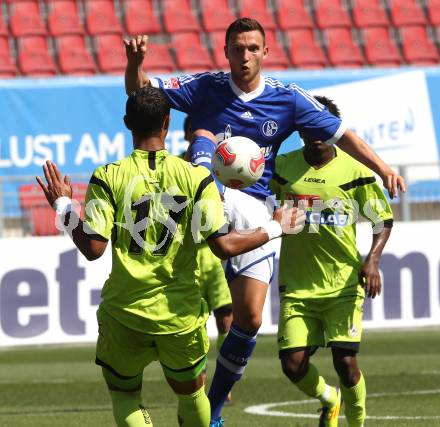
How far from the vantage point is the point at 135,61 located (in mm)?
6613

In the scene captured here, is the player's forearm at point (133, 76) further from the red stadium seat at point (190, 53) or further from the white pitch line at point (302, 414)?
the red stadium seat at point (190, 53)

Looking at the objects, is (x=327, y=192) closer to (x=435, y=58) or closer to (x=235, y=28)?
(x=235, y=28)

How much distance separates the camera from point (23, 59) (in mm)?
18453

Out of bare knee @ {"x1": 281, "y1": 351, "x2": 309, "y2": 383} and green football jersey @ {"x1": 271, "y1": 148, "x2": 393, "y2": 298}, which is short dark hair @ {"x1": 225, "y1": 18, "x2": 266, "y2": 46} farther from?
bare knee @ {"x1": 281, "y1": 351, "x2": 309, "y2": 383}

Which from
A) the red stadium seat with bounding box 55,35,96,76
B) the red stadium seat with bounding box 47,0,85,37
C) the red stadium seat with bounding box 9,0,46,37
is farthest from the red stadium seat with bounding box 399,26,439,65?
the red stadium seat with bounding box 9,0,46,37

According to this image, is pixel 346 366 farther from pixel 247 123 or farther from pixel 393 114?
pixel 393 114

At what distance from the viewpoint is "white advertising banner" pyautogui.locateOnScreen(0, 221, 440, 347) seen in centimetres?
1334

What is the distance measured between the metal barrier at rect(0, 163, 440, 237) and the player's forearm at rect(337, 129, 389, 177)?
6.84m

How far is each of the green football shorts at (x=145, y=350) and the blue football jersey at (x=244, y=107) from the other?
1680 millimetres

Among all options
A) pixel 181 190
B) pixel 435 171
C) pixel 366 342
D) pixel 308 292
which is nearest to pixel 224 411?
pixel 308 292

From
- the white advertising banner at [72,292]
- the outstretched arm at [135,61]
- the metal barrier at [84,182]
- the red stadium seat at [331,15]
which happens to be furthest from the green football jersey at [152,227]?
the red stadium seat at [331,15]

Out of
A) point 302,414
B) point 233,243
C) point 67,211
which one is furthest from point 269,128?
point 302,414

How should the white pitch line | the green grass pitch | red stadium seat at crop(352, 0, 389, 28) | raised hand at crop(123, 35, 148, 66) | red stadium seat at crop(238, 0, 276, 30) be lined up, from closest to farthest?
raised hand at crop(123, 35, 148, 66) < the white pitch line < the green grass pitch < red stadium seat at crop(238, 0, 276, 30) < red stadium seat at crop(352, 0, 389, 28)

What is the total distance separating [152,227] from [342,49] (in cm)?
1469
